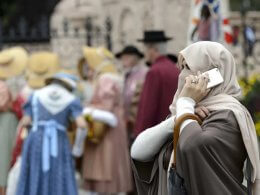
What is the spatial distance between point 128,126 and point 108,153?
1.34 ft

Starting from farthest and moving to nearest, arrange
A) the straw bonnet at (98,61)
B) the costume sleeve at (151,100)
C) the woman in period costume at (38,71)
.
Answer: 1. the straw bonnet at (98,61)
2. the woman in period costume at (38,71)
3. the costume sleeve at (151,100)

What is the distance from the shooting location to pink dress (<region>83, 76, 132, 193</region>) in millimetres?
10242

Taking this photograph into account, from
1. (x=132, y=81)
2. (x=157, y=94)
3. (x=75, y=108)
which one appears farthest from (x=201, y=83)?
(x=132, y=81)

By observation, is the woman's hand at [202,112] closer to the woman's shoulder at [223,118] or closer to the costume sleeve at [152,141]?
the woman's shoulder at [223,118]

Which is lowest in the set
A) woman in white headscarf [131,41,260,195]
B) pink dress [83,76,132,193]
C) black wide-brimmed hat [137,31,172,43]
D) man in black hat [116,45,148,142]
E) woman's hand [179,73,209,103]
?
pink dress [83,76,132,193]

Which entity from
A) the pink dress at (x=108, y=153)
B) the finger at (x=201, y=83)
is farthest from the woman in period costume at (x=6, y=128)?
the finger at (x=201, y=83)

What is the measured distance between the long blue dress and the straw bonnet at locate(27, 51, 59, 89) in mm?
1763

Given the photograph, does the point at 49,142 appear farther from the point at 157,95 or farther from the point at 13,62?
the point at 13,62

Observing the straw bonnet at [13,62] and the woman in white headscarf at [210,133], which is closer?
the woman in white headscarf at [210,133]

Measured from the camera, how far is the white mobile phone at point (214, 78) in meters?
4.21

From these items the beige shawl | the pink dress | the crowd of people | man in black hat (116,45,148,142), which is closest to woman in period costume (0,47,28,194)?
the crowd of people

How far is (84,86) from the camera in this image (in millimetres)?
11016

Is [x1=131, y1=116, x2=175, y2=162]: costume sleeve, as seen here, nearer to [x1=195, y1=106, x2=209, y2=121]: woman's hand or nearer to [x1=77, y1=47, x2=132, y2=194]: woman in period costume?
[x1=195, y1=106, x2=209, y2=121]: woman's hand

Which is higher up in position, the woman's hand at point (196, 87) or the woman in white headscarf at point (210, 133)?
the woman's hand at point (196, 87)
